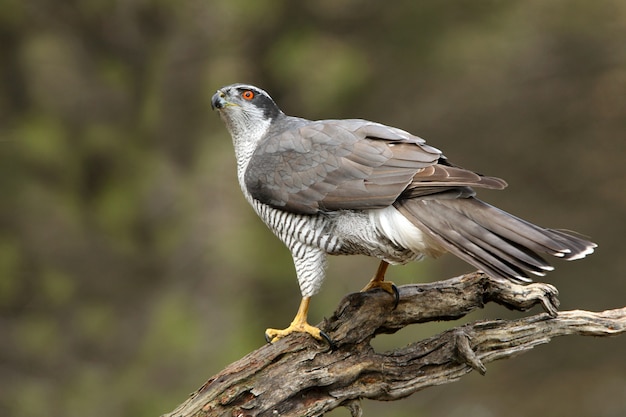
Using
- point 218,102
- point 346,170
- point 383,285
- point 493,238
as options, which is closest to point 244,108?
point 218,102

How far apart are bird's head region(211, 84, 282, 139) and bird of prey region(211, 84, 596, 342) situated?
0.43 ft

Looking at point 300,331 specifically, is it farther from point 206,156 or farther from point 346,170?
point 206,156

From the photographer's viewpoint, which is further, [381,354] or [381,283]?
[381,283]

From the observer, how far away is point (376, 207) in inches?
148

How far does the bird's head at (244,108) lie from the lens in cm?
452

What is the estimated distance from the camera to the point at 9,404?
7.48 meters

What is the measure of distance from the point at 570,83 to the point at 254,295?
3.83 m

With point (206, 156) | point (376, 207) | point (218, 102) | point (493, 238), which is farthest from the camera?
point (206, 156)

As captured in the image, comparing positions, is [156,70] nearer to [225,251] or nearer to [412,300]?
[225,251]

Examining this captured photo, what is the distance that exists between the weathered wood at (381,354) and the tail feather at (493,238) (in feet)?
2.00

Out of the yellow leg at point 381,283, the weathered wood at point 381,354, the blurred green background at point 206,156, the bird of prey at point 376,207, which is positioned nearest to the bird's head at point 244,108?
the bird of prey at point 376,207

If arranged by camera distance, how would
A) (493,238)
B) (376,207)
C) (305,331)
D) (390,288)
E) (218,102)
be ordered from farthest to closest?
(218,102) < (390,288) < (305,331) < (376,207) < (493,238)

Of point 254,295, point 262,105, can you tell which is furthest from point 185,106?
point 262,105

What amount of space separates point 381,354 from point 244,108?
158cm
